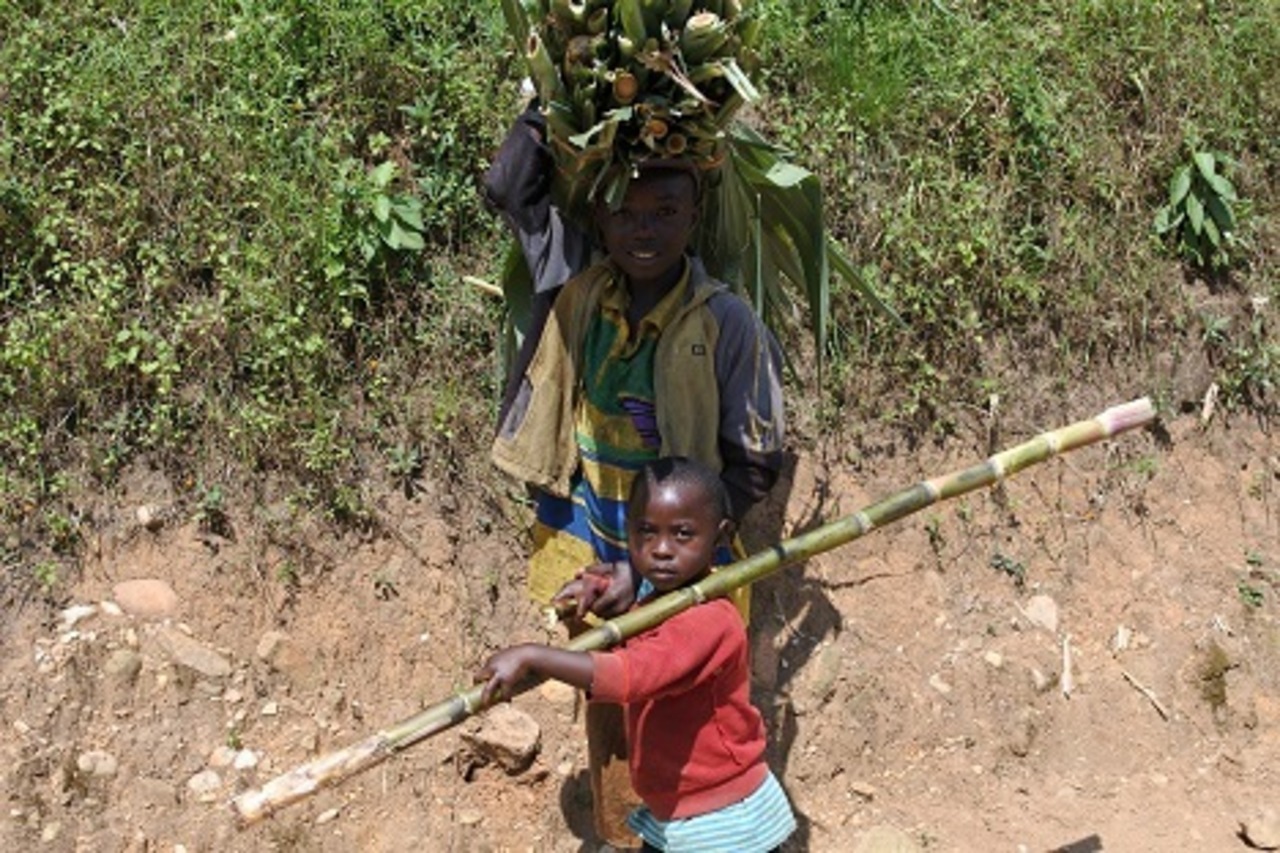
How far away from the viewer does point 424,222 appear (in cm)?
488

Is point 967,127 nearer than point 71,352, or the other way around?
Answer: point 71,352

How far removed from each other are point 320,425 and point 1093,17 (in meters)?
2.71

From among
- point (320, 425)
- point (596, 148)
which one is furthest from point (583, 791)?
point (596, 148)

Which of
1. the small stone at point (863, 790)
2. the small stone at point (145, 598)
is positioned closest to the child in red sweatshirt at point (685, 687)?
the small stone at point (863, 790)

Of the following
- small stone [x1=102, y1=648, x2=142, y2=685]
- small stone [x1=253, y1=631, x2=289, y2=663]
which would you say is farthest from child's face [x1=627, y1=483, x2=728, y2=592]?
small stone [x1=102, y1=648, x2=142, y2=685]

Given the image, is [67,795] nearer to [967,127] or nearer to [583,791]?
[583,791]

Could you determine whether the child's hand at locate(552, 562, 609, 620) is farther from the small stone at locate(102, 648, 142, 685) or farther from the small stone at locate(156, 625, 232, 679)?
the small stone at locate(102, 648, 142, 685)

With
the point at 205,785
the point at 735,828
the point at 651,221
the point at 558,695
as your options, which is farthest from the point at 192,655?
the point at 651,221

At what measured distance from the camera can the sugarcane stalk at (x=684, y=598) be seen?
2.87 meters

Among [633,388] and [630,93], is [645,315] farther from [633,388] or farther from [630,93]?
[630,93]

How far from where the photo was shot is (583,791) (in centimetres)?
453

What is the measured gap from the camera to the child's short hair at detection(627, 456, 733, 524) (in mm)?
3219

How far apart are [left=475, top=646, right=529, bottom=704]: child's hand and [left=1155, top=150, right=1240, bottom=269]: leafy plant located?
3.10 metres

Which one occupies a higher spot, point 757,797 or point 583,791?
point 757,797
